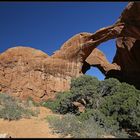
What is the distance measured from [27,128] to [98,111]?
159 inches

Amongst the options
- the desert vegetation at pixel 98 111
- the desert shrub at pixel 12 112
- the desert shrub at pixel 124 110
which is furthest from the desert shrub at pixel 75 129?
the desert shrub at pixel 124 110

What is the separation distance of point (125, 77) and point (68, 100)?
42.5ft

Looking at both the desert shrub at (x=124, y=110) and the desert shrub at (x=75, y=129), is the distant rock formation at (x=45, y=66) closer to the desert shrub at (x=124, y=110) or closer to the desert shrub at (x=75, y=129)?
the desert shrub at (x=124, y=110)

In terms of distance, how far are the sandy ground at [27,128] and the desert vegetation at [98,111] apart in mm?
372

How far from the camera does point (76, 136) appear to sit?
955 centimetres

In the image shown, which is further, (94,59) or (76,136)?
(94,59)

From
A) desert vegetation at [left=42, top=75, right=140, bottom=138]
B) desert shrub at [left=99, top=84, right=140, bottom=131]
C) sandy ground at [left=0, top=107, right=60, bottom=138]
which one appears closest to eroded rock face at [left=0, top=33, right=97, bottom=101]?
desert vegetation at [left=42, top=75, right=140, bottom=138]

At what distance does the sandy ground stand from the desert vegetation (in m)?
0.37

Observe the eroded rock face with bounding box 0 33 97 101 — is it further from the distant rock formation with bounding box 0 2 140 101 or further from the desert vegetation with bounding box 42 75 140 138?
the desert vegetation with bounding box 42 75 140 138

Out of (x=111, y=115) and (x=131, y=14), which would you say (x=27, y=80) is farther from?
(x=111, y=115)

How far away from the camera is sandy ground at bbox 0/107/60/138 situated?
9.67 meters

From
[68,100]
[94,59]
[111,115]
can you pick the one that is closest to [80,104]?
[68,100]

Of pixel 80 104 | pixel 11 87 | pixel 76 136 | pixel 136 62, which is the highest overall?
pixel 136 62

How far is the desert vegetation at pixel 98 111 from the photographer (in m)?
10.6
